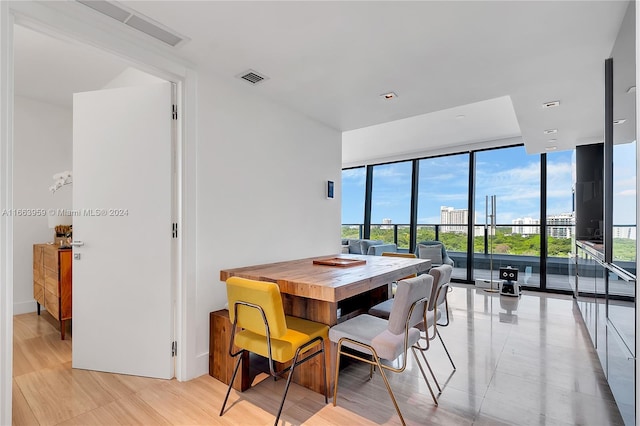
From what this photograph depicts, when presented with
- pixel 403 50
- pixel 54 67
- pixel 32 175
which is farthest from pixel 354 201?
pixel 54 67

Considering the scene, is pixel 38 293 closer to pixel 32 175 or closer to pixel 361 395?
pixel 32 175

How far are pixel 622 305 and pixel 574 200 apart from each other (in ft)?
12.8

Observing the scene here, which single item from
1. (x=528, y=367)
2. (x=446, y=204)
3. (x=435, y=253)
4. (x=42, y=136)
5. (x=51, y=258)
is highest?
(x=42, y=136)

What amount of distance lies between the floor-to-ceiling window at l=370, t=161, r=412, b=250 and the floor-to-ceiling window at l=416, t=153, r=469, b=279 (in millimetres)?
336

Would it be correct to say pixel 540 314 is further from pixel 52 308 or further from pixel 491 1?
pixel 52 308

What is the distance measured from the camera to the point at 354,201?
8.70 m

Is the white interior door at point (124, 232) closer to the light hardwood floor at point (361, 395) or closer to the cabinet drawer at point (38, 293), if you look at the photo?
the light hardwood floor at point (361, 395)

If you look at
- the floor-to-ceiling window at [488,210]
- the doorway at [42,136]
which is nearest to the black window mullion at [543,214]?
the floor-to-ceiling window at [488,210]

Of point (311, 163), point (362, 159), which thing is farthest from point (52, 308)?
point (362, 159)


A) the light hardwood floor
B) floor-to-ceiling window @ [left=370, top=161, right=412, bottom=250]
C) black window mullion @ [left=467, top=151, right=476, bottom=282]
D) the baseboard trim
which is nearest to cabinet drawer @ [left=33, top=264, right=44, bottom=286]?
the baseboard trim

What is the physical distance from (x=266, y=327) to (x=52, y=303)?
2.87 m

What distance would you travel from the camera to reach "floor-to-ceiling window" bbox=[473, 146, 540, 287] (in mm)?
5785

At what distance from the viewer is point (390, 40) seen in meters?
2.13

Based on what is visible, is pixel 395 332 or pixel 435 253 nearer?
pixel 395 332
